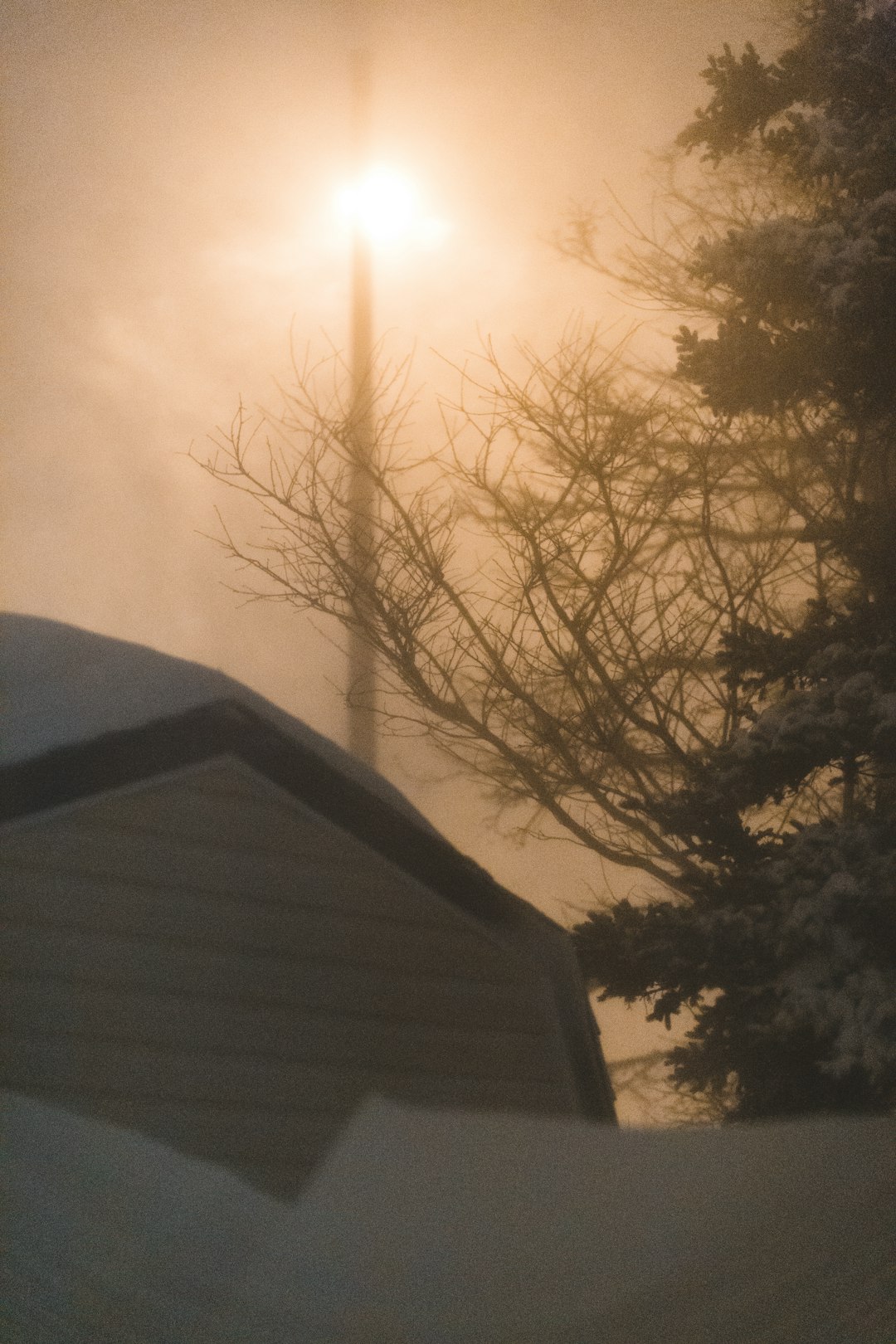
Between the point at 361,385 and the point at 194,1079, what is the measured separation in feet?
4.50

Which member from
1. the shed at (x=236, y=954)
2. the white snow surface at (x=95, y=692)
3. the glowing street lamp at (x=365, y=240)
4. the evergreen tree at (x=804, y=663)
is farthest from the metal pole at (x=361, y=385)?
the evergreen tree at (x=804, y=663)

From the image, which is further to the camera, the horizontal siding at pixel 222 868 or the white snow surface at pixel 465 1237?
the horizontal siding at pixel 222 868

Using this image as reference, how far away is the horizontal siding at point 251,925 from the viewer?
62.2 inches

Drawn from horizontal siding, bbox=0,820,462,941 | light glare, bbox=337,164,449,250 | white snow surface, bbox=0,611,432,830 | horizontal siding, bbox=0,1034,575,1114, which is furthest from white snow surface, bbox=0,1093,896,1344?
light glare, bbox=337,164,449,250

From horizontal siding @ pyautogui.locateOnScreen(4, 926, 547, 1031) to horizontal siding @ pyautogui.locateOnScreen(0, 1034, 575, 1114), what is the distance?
0.33 feet

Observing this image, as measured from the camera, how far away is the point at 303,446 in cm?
201

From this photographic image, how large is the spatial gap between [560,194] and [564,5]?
16.7 inches

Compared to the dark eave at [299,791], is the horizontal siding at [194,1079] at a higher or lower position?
lower

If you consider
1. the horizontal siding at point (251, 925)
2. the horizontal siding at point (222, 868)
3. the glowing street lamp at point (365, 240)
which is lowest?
the horizontal siding at point (251, 925)

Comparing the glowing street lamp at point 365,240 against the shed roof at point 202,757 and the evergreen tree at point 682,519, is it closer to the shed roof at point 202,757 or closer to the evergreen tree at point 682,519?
the evergreen tree at point 682,519

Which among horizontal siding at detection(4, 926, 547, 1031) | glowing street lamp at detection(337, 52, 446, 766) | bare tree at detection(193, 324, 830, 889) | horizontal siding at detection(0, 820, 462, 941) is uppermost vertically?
glowing street lamp at detection(337, 52, 446, 766)

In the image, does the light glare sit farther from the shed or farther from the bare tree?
the shed

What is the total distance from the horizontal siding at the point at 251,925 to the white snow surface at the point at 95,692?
0.21 metres

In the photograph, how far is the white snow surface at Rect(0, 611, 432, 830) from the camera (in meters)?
1.64
